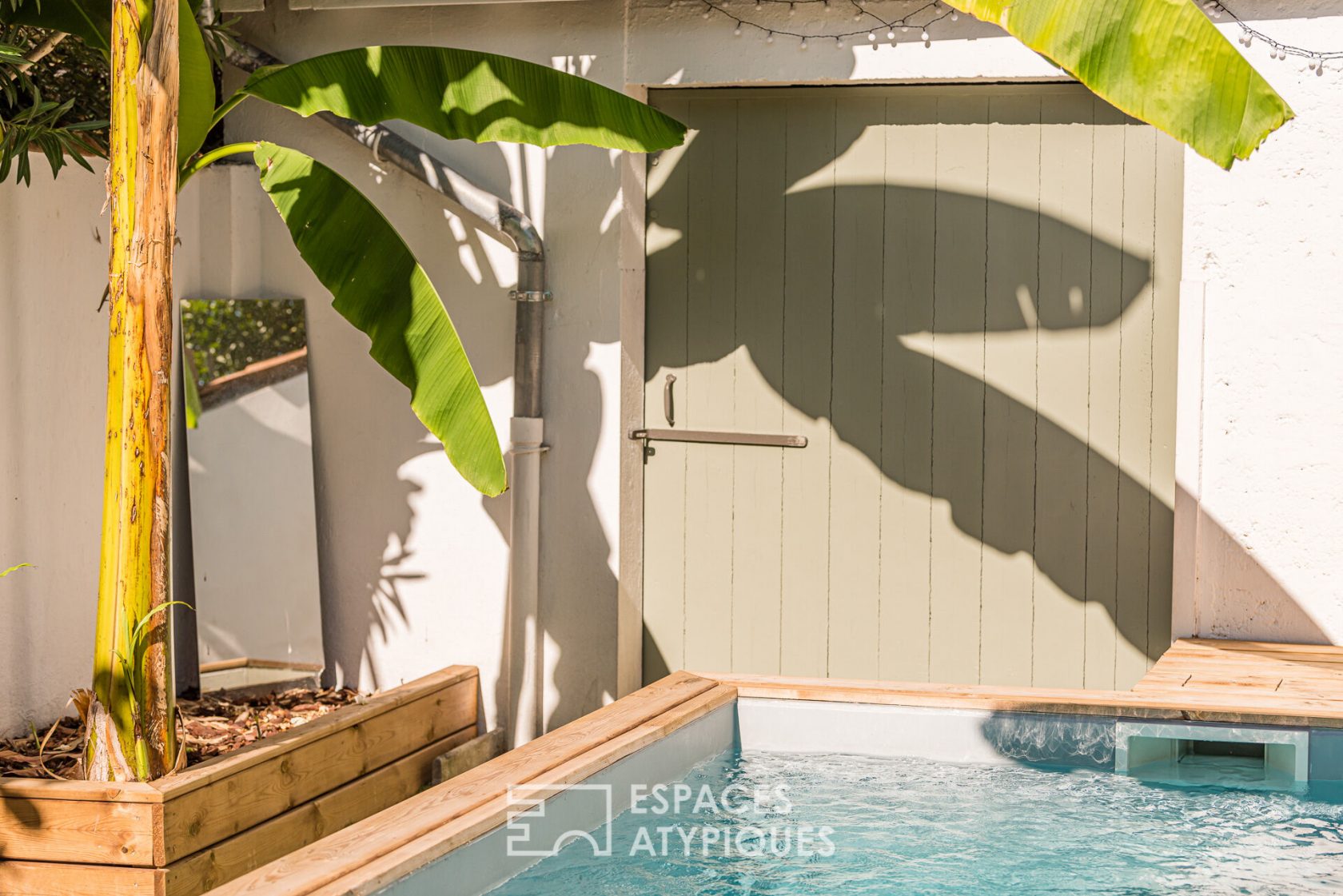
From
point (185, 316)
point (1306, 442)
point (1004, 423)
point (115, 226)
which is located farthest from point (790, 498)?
point (115, 226)

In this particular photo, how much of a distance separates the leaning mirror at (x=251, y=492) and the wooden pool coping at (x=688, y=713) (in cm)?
154

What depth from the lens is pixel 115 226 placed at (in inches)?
130

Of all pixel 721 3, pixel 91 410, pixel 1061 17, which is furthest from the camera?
pixel 721 3

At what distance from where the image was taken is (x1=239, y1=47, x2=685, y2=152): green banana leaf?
3.65 meters

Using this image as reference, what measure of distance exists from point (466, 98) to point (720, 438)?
1.63 meters

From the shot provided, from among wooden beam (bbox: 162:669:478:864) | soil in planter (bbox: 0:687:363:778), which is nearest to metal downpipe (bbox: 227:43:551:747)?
wooden beam (bbox: 162:669:478:864)

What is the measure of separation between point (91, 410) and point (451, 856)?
225 cm

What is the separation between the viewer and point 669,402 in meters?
5.00

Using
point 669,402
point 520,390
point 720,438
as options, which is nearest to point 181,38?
point 520,390

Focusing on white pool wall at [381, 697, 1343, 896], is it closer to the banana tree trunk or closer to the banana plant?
the banana plant

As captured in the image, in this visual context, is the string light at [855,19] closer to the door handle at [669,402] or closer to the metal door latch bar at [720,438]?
the door handle at [669,402]

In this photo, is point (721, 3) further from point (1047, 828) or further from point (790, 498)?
point (1047, 828)

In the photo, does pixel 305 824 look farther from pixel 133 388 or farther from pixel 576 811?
pixel 133 388

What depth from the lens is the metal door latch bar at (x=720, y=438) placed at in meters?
4.90
